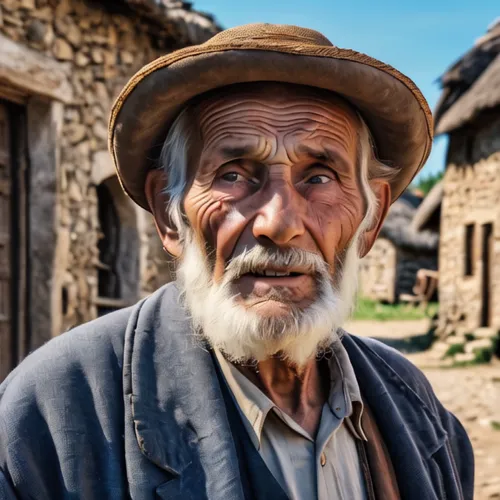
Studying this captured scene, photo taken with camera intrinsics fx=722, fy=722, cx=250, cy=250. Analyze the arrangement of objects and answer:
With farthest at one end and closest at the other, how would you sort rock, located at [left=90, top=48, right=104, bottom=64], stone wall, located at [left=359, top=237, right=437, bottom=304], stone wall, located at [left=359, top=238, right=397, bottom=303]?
stone wall, located at [left=359, top=237, right=437, bottom=304] < stone wall, located at [left=359, top=238, right=397, bottom=303] < rock, located at [left=90, top=48, right=104, bottom=64]

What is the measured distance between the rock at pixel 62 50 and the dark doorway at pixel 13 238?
49cm

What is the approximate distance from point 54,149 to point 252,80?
3685 millimetres

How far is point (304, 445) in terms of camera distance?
1.72 meters

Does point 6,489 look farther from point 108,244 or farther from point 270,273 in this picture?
point 108,244

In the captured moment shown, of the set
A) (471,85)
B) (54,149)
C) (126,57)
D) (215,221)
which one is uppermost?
(471,85)

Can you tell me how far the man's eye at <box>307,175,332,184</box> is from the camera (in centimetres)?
179

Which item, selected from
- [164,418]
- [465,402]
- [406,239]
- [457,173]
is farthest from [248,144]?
[406,239]

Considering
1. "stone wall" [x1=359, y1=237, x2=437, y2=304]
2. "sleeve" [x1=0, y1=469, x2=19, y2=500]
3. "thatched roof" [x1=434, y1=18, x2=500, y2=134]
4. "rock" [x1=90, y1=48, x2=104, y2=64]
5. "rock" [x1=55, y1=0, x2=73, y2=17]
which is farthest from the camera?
"stone wall" [x1=359, y1=237, x2=437, y2=304]

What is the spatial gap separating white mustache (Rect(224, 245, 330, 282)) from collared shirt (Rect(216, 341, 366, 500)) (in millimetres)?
227

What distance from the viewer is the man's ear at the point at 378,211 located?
2072 mm

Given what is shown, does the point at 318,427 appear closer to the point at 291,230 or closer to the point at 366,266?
the point at 291,230

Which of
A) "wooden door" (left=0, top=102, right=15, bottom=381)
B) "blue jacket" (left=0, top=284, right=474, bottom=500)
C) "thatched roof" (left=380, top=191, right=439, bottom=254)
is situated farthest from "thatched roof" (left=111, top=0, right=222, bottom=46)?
"thatched roof" (left=380, top=191, right=439, bottom=254)

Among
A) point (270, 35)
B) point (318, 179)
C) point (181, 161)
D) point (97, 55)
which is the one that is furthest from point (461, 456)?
point (97, 55)

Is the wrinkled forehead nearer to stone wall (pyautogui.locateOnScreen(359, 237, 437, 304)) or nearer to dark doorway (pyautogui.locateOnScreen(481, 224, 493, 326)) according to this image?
dark doorway (pyautogui.locateOnScreen(481, 224, 493, 326))
